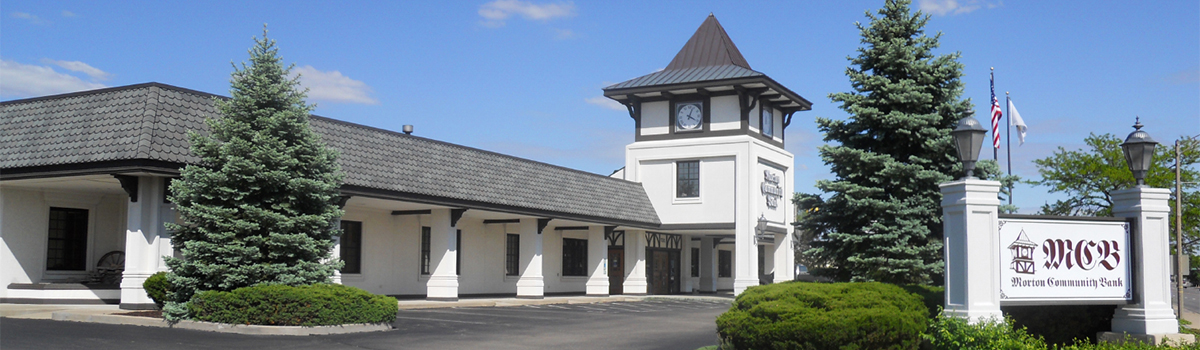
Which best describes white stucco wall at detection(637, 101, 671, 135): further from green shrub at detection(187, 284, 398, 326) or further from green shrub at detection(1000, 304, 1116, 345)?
green shrub at detection(1000, 304, 1116, 345)

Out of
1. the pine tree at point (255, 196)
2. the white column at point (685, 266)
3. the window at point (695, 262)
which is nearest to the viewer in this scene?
the pine tree at point (255, 196)

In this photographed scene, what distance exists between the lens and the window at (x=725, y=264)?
47438 millimetres

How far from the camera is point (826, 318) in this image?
11.2 metres

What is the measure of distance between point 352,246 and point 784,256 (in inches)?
744

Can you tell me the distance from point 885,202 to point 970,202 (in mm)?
4626

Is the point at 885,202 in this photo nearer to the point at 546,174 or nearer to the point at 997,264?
the point at 997,264

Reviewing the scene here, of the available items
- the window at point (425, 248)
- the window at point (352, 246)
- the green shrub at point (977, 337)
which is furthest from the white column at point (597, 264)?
the green shrub at point (977, 337)

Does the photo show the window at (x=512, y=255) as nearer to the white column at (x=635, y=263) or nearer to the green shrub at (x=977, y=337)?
the white column at (x=635, y=263)

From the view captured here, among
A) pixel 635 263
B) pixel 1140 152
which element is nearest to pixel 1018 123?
pixel 635 263

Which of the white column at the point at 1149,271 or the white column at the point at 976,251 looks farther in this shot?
the white column at the point at 1149,271

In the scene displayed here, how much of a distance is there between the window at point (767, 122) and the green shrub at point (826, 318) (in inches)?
958

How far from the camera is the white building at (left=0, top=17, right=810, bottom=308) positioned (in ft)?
61.6

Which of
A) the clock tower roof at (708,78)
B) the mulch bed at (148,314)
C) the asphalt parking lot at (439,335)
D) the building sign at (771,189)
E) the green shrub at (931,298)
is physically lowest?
the asphalt parking lot at (439,335)

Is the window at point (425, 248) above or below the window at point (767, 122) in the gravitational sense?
below
